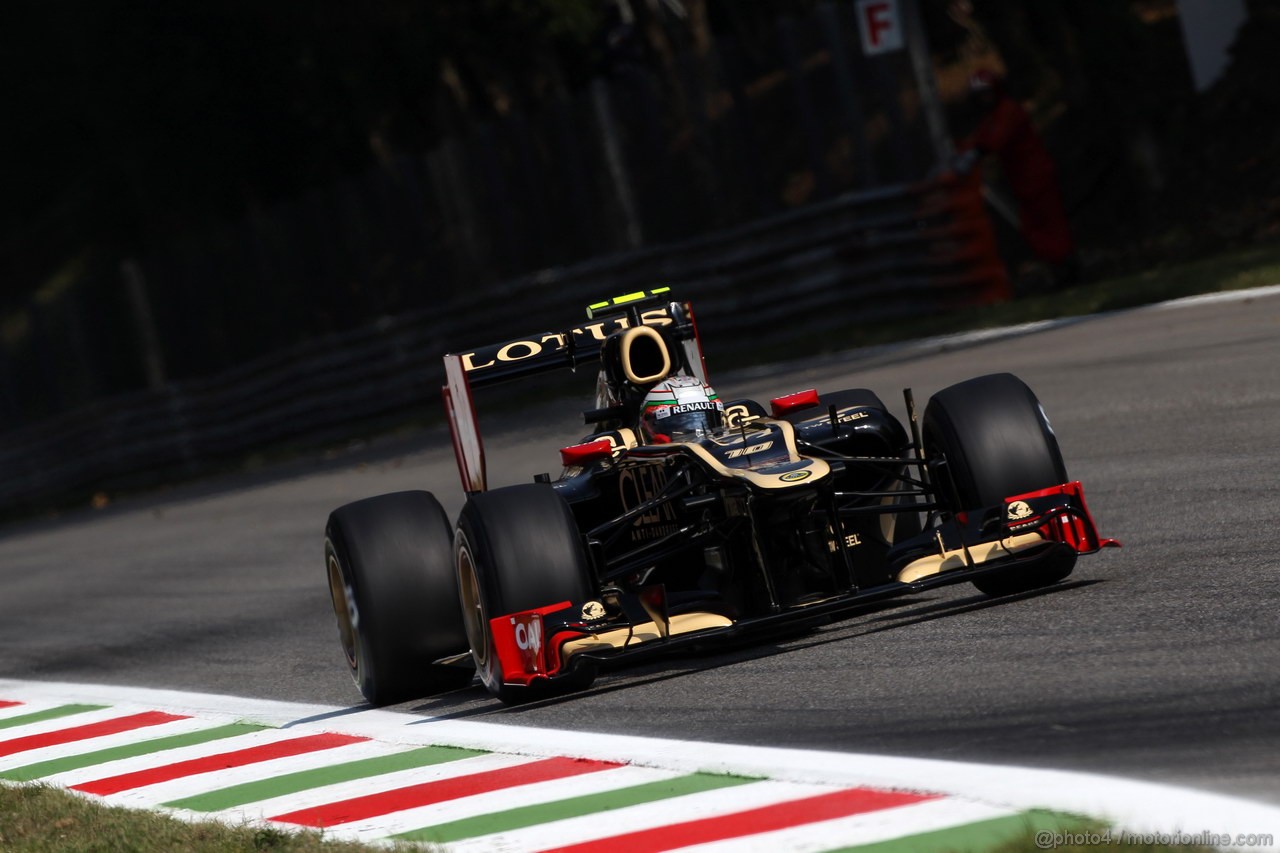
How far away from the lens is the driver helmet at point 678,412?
26.9ft

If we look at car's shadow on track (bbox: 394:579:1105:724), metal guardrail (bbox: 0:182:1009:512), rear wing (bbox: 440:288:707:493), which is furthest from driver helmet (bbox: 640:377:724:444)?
metal guardrail (bbox: 0:182:1009:512)

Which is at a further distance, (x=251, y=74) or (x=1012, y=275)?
(x=251, y=74)

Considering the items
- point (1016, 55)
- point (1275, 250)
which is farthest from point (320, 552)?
point (1016, 55)

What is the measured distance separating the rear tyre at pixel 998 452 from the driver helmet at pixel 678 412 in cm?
89

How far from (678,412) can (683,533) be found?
74 centimetres

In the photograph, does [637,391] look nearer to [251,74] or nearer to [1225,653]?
[1225,653]

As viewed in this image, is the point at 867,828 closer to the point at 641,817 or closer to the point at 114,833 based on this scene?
the point at 641,817

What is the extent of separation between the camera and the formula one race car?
23.7ft

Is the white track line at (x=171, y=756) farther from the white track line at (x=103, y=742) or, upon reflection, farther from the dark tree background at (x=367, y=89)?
the dark tree background at (x=367, y=89)

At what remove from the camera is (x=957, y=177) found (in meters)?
18.8

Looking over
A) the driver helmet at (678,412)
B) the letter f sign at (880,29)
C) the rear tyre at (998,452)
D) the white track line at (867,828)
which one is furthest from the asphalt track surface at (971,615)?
the letter f sign at (880,29)

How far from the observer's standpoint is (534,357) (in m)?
9.02

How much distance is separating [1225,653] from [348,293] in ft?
69.6

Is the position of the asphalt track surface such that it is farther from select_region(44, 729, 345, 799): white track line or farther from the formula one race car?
select_region(44, 729, 345, 799): white track line
